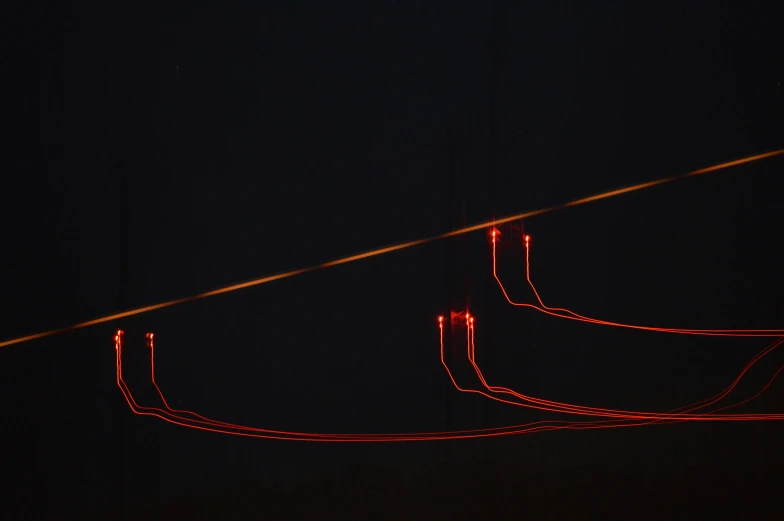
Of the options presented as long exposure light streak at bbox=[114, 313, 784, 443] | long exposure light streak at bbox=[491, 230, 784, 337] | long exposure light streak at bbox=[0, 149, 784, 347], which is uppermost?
long exposure light streak at bbox=[0, 149, 784, 347]

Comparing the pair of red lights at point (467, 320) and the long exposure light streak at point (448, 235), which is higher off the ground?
the long exposure light streak at point (448, 235)

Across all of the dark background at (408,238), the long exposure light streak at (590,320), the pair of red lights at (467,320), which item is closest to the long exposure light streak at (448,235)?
the dark background at (408,238)

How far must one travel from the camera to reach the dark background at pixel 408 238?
3.53 meters

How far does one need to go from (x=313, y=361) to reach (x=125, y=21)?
1.96m

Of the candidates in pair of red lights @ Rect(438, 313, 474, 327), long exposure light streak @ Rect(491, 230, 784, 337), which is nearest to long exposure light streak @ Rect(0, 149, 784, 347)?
long exposure light streak @ Rect(491, 230, 784, 337)

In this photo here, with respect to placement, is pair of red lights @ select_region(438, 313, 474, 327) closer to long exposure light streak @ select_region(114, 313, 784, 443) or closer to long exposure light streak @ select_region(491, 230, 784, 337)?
long exposure light streak @ select_region(114, 313, 784, 443)

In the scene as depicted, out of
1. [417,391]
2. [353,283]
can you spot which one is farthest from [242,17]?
[417,391]

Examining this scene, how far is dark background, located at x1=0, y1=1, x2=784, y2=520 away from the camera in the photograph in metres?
3.53

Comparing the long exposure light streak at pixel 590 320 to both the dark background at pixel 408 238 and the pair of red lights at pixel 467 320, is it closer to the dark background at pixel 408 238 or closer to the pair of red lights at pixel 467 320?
the dark background at pixel 408 238

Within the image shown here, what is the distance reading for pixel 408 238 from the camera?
142 inches

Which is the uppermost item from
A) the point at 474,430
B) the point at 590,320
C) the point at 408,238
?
the point at 408,238

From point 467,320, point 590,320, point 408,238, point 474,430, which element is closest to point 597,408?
point 590,320

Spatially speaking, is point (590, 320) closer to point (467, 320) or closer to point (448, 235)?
point (467, 320)

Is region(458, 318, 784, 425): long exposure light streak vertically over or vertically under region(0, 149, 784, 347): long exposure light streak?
under
